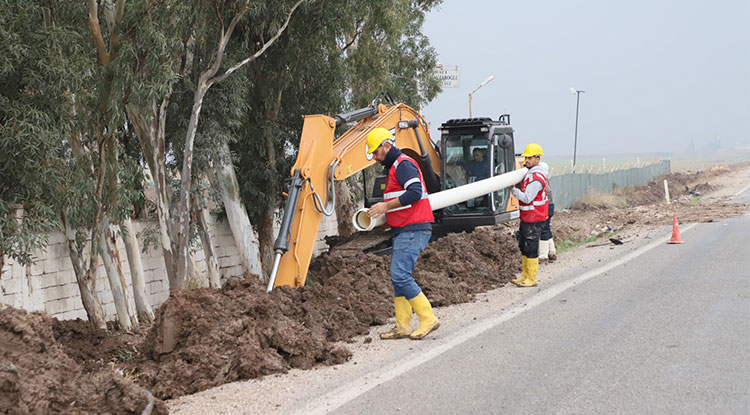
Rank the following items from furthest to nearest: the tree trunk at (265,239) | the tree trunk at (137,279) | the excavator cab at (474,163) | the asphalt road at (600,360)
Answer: the tree trunk at (265,239), the excavator cab at (474,163), the tree trunk at (137,279), the asphalt road at (600,360)

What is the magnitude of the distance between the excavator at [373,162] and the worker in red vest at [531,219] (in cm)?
97

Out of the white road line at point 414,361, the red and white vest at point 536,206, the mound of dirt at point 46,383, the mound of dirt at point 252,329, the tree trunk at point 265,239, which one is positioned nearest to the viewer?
the mound of dirt at point 46,383

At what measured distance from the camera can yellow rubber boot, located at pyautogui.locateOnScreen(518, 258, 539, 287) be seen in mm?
11984

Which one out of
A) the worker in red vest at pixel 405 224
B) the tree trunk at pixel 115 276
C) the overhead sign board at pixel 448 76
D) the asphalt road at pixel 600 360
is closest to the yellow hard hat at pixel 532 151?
the asphalt road at pixel 600 360

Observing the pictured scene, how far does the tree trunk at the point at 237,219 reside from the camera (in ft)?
55.4

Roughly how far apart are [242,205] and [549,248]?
666 cm

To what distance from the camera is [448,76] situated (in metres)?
28.0

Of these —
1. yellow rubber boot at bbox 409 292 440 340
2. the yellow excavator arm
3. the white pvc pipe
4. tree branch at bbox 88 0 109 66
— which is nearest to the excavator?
the yellow excavator arm

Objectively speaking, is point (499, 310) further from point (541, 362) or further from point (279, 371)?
point (279, 371)

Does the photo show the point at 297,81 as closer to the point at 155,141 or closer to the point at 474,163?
the point at 474,163

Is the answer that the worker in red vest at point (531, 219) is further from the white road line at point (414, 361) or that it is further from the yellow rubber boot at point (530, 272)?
the white road line at point (414, 361)

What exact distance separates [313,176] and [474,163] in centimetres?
614

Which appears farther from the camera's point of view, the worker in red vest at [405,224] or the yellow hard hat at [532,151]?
the yellow hard hat at [532,151]

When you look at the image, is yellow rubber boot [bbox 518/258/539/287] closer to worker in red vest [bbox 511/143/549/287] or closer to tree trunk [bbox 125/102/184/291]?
worker in red vest [bbox 511/143/549/287]
